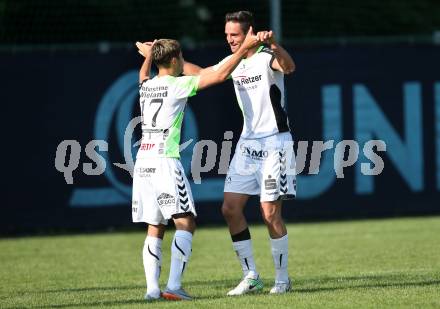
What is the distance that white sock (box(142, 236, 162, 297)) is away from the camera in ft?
29.3

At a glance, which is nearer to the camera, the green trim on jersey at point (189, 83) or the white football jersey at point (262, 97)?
the green trim on jersey at point (189, 83)

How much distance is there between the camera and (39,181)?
649 inches

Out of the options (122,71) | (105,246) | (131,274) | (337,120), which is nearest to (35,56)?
(122,71)

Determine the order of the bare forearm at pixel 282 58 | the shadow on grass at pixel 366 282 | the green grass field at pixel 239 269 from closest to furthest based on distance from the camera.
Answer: the green grass field at pixel 239 269, the bare forearm at pixel 282 58, the shadow on grass at pixel 366 282

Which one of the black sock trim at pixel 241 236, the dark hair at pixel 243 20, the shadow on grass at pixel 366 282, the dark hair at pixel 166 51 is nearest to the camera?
the dark hair at pixel 166 51

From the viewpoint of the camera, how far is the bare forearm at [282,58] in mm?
9055

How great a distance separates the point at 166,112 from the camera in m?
8.98

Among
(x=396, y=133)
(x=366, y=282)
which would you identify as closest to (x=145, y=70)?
(x=366, y=282)

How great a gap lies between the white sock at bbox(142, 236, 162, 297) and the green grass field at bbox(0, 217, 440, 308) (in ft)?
0.61

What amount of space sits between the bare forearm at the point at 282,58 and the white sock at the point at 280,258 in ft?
5.24

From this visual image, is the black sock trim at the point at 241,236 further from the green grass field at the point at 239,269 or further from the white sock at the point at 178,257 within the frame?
the white sock at the point at 178,257

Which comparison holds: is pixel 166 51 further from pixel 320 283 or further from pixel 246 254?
pixel 320 283

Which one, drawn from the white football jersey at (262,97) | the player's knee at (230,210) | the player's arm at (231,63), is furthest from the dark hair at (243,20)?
the player's knee at (230,210)

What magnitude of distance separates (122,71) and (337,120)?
3.83 metres
